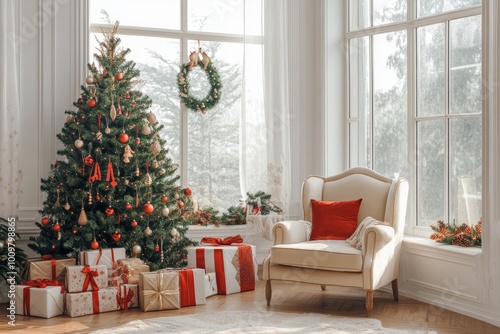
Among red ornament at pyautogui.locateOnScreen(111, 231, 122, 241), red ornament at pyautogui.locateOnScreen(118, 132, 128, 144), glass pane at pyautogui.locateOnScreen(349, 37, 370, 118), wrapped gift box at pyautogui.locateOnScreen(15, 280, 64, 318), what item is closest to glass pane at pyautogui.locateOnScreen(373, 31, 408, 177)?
glass pane at pyautogui.locateOnScreen(349, 37, 370, 118)

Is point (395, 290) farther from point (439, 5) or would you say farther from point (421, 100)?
point (439, 5)

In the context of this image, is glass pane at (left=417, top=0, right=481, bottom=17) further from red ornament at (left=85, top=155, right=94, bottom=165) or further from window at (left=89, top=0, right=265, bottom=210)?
red ornament at (left=85, top=155, right=94, bottom=165)

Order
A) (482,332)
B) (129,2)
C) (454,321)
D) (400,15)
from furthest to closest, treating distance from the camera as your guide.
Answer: (129,2) → (400,15) → (454,321) → (482,332)

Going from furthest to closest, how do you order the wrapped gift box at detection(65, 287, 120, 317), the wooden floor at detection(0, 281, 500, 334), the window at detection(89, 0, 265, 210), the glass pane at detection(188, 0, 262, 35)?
the glass pane at detection(188, 0, 262, 35)
the window at detection(89, 0, 265, 210)
the wrapped gift box at detection(65, 287, 120, 317)
the wooden floor at detection(0, 281, 500, 334)

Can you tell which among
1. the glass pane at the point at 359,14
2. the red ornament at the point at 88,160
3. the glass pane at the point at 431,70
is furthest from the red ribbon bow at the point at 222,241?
the glass pane at the point at 359,14

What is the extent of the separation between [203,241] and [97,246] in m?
1.02

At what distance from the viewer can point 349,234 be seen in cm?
552

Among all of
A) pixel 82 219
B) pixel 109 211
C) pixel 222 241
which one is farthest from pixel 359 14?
pixel 82 219

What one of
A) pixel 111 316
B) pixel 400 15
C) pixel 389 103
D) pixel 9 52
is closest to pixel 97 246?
pixel 111 316

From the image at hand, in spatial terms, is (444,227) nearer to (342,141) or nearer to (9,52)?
(342,141)

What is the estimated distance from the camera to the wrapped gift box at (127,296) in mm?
5191

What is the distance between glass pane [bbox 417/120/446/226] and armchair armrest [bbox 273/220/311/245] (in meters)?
1.13

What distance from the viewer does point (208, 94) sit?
6.77 metres

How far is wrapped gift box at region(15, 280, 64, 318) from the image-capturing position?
4.96 metres
